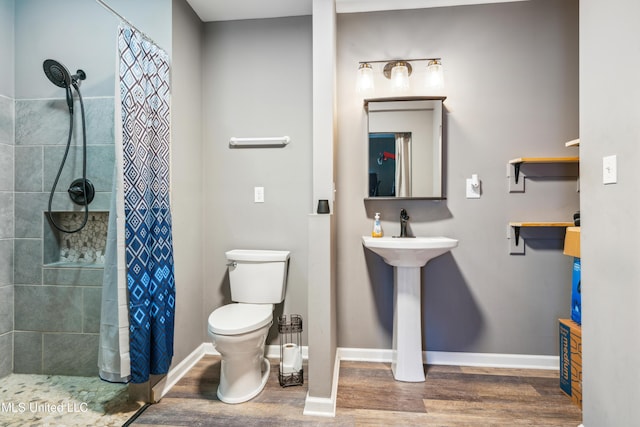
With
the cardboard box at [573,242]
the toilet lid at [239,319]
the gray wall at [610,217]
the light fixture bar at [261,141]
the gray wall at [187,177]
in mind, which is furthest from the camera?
the light fixture bar at [261,141]

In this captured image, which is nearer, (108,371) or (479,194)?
(108,371)

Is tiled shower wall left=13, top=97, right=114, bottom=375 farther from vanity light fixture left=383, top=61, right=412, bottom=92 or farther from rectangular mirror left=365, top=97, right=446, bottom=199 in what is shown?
vanity light fixture left=383, top=61, right=412, bottom=92

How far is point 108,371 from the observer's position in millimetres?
1567

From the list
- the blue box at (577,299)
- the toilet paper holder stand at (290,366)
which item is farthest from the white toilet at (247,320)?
the blue box at (577,299)

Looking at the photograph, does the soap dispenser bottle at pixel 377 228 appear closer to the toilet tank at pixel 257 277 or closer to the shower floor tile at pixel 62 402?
the toilet tank at pixel 257 277

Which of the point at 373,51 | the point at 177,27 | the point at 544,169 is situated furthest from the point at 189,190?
the point at 544,169

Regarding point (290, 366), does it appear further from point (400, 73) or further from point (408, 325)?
point (400, 73)

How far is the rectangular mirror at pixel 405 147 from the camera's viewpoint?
217cm

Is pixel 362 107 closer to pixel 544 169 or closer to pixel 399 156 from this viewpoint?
pixel 399 156

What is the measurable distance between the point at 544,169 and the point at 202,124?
→ 95.9 inches

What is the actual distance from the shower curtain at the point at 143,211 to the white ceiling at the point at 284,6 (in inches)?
25.2

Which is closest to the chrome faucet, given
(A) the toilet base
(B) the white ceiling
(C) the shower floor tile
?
(A) the toilet base

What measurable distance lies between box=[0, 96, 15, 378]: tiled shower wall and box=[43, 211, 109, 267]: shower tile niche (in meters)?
0.13

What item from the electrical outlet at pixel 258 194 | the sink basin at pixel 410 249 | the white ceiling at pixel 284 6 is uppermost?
the white ceiling at pixel 284 6
